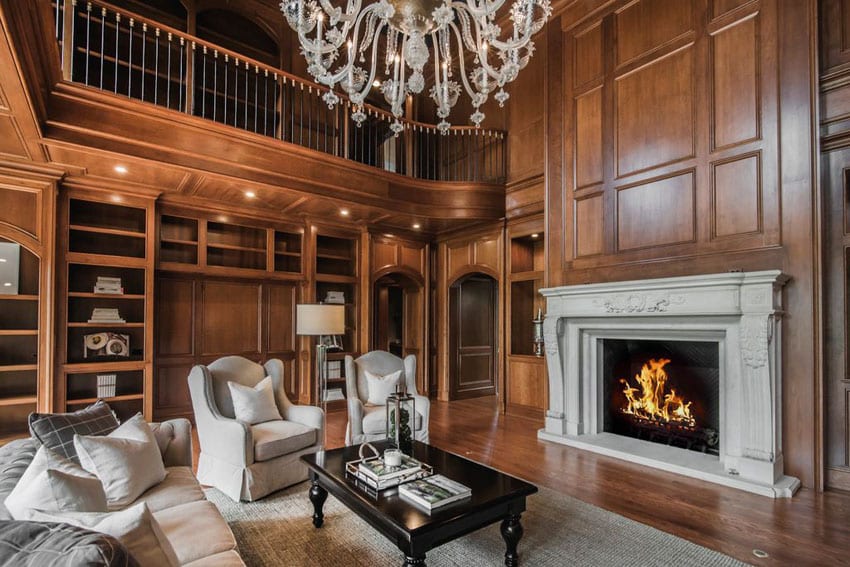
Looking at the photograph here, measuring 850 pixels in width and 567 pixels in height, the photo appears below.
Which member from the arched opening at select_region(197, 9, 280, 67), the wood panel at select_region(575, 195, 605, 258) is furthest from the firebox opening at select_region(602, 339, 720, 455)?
the arched opening at select_region(197, 9, 280, 67)

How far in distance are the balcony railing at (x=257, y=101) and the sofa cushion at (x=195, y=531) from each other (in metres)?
3.97

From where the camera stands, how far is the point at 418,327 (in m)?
7.25

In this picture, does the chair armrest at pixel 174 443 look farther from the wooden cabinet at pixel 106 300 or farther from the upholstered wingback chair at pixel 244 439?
the wooden cabinet at pixel 106 300

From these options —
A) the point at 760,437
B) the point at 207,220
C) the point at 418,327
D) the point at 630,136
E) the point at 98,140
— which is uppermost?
the point at 630,136

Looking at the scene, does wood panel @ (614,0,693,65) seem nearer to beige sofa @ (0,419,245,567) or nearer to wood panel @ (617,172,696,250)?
wood panel @ (617,172,696,250)

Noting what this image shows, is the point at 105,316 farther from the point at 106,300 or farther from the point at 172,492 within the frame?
the point at 172,492

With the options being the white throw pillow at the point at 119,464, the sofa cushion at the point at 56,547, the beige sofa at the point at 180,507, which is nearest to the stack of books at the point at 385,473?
the beige sofa at the point at 180,507

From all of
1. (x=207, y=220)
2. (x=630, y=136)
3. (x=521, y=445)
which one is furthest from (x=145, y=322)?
(x=630, y=136)

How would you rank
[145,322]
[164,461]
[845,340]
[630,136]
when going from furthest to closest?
[145,322]
[630,136]
[845,340]
[164,461]

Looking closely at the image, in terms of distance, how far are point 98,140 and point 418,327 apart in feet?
15.8

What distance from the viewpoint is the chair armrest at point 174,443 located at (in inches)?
103

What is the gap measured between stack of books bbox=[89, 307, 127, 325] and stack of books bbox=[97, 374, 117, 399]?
62 cm

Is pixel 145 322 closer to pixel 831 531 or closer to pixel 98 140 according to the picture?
pixel 98 140

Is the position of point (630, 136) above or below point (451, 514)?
above
